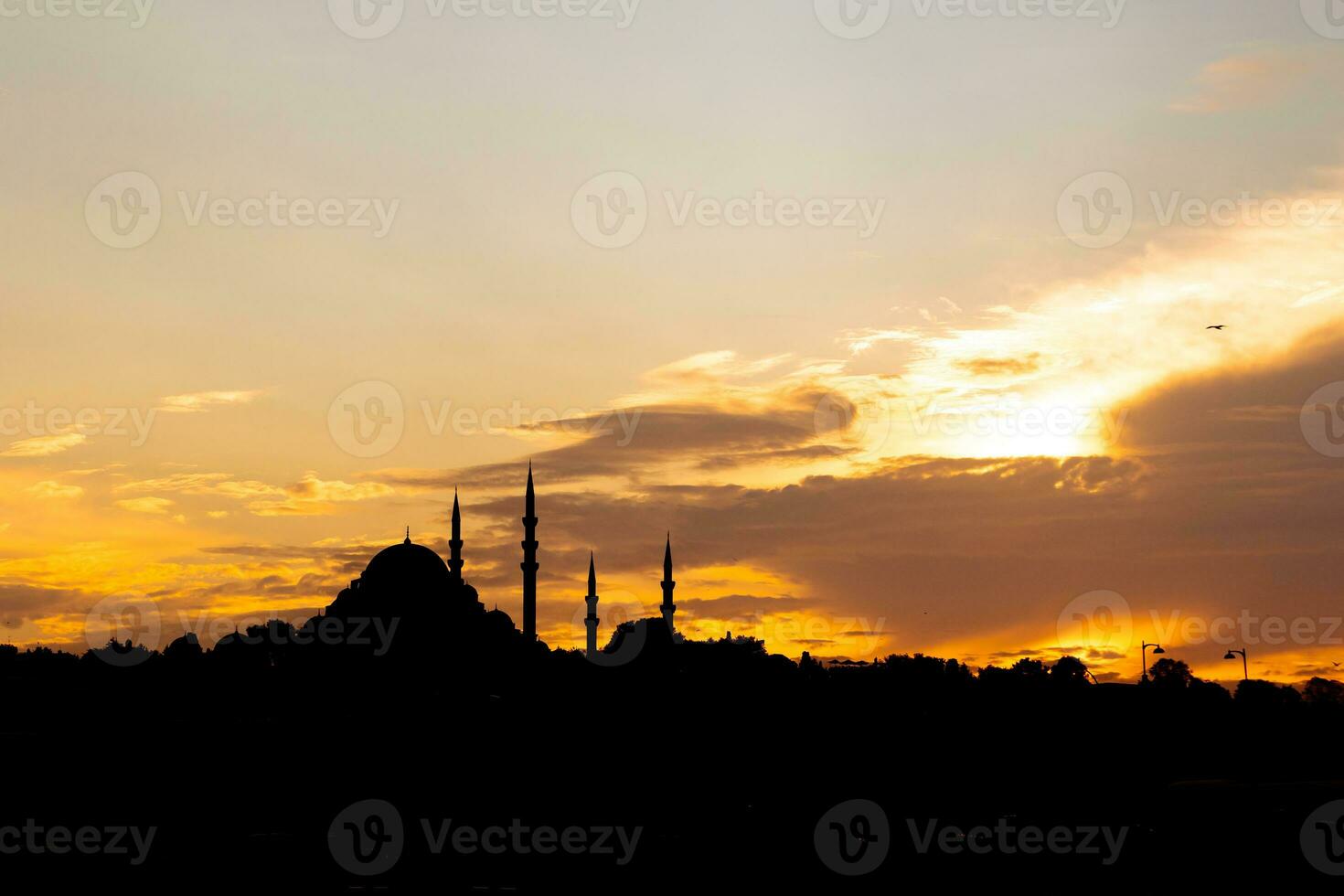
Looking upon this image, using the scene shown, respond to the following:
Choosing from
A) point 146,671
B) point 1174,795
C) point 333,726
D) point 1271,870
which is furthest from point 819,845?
point 146,671

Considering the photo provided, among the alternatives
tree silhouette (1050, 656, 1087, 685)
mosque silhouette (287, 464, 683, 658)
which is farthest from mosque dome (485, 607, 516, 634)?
tree silhouette (1050, 656, 1087, 685)

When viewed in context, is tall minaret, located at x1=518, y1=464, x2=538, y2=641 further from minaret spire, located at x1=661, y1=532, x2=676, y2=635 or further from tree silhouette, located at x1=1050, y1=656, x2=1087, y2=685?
tree silhouette, located at x1=1050, y1=656, x2=1087, y2=685

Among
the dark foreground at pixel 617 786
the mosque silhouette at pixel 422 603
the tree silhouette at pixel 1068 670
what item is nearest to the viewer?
the dark foreground at pixel 617 786

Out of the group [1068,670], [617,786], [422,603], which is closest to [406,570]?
[422,603]

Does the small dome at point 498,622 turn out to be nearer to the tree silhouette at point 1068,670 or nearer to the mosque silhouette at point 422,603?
the mosque silhouette at point 422,603

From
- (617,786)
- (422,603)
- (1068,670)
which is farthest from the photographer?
(1068,670)

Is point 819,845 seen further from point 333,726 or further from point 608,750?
point 333,726

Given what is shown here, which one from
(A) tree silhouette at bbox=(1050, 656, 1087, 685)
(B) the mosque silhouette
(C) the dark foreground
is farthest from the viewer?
(A) tree silhouette at bbox=(1050, 656, 1087, 685)

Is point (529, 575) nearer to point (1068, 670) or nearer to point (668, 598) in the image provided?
point (668, 598)

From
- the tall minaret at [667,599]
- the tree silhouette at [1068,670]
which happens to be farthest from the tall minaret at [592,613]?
the tree silhouette at [1068,670]

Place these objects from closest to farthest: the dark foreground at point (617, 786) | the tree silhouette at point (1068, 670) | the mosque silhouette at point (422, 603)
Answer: the dark foreground at point (617, 786)
the mosque silhouette at point (422, 603)
the tree silhouette at point (1068, 670)

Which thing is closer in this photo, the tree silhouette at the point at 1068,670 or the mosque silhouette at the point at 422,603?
the mosque silhouette at the point at 422,603

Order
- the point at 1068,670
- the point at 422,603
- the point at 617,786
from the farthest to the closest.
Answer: the point at 1068,670, the point at 422,603, the point at 617,786

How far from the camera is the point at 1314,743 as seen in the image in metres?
86.2
